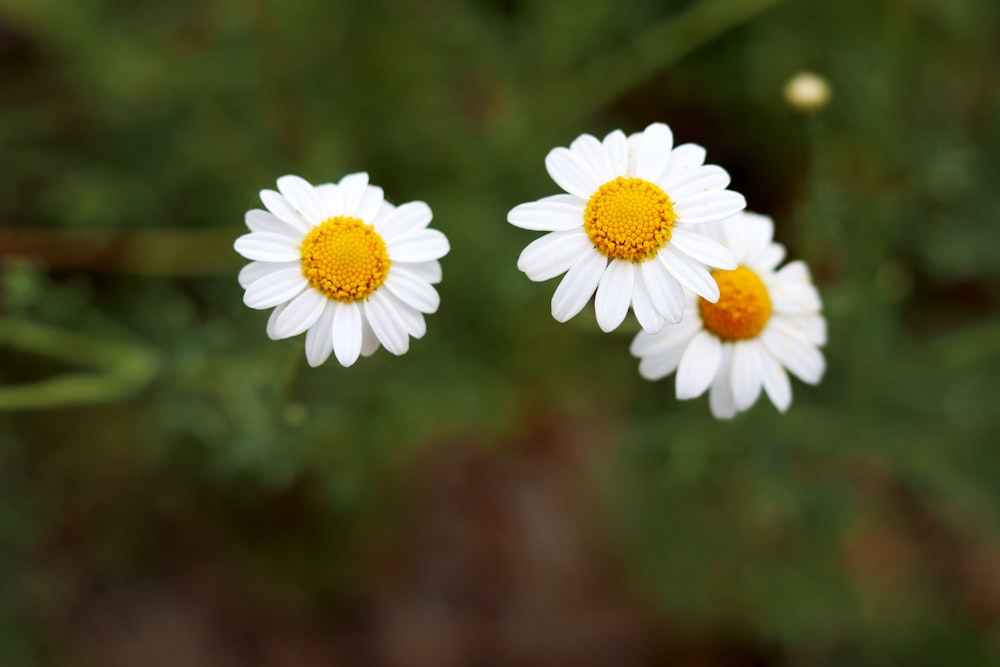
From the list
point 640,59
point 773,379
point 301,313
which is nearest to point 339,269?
point 301,313

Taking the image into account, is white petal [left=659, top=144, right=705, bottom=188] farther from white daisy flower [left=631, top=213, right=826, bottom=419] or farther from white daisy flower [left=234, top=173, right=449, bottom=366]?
white daisy flower [left=234, top=173, right=449, bottom=366]

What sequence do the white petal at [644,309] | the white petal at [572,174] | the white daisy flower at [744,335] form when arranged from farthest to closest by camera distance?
the white daisy flower at [744,335], the white petal at [572,174], the white petal at [644,309]

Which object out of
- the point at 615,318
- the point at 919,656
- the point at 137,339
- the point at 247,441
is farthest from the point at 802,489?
the point at 137,339

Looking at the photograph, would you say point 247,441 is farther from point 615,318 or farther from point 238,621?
point 238,621

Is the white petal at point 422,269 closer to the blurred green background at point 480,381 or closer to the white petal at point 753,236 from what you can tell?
the white petal at point 753,236

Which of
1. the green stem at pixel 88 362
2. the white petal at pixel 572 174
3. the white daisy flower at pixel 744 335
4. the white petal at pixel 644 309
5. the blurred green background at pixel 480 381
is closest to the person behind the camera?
the white petal at pixel 644 309

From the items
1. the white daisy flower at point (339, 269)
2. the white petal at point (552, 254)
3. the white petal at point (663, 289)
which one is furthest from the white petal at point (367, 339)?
the white petal at point (663, 289)

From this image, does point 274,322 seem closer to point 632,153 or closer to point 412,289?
point 412,289

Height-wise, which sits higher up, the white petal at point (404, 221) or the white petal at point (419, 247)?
the white petal at point (404, 221)
